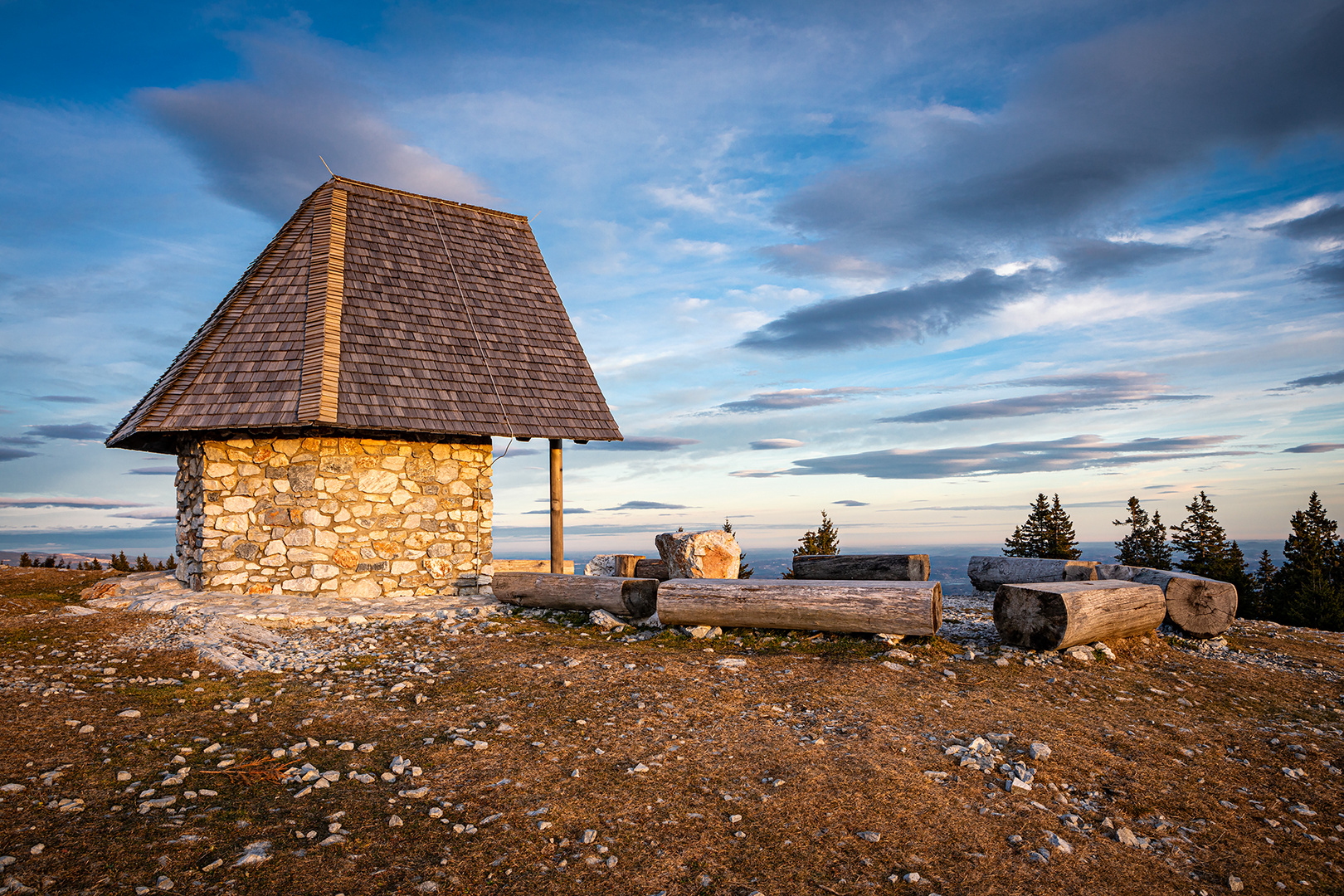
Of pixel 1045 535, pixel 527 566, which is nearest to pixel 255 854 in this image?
pixel 527 566

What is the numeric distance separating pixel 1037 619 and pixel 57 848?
8992 mm

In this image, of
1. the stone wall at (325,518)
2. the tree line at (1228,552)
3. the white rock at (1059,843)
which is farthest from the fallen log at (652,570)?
the tree line at (1228,552)

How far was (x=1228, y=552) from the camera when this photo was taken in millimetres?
23203

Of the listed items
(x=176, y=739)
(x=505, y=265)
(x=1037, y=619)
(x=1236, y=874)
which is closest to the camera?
(x=1236, y=874)

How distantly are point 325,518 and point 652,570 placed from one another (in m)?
5.51

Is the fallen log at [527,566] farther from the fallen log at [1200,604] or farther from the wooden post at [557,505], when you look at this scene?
the fallen log at [1200,604]

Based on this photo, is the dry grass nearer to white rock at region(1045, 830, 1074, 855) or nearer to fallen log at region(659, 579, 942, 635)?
white rock at region(1045, 830, 1074, 855)

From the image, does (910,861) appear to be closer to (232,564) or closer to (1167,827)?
(1167,827)

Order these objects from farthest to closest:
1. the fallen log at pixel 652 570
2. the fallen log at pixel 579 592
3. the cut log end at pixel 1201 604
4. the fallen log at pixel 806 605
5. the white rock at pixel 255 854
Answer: the fallen log at pixel 652 570 → the cut log end at pixel 1201 604 → the fallen log at pixel 579 592 → the fallen log at pixel 806 605 → the white rock at pixel 255 854

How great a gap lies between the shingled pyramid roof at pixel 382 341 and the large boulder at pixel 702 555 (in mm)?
3073

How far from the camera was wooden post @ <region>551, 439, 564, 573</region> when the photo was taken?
13422 mm

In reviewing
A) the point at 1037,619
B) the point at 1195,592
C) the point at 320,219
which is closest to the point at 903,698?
the point at 1037,619

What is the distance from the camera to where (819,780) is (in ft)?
16.2

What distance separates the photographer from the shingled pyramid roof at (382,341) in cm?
1136
